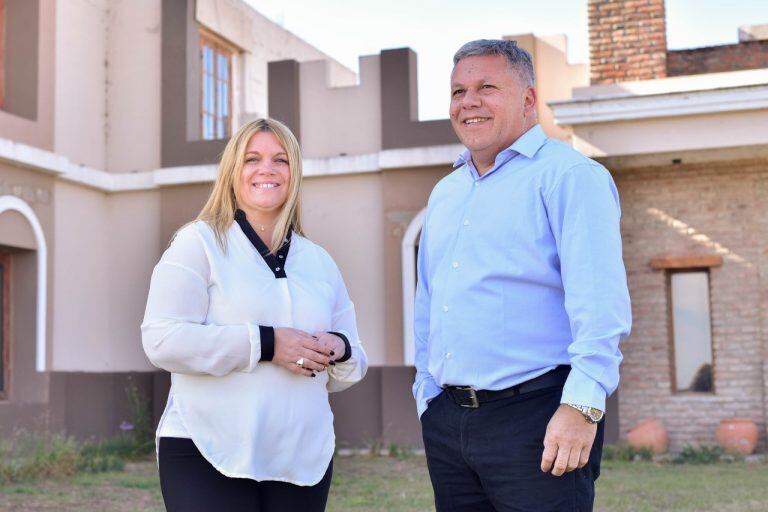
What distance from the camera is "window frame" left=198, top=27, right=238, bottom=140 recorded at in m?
13.4

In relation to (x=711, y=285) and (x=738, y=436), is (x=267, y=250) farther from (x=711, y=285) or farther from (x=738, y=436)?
(x=711, y=285)

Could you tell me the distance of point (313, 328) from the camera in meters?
3.07

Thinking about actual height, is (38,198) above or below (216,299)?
above

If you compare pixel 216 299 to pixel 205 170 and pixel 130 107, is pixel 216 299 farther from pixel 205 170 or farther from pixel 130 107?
Result: pixel 130 107

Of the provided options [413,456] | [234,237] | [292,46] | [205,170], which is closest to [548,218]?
[234,237]

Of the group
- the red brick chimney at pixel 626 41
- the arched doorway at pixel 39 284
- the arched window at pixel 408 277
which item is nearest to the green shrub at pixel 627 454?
the arched window at pixel 408 277

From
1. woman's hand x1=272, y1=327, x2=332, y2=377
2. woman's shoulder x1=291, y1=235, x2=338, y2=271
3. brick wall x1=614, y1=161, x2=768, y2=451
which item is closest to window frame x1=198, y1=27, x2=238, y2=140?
brick wall x1=614, y1=161, x2=768, y2=451

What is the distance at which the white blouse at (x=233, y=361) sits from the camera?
283 centimetres

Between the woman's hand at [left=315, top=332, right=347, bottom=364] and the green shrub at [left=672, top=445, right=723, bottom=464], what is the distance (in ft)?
28.8

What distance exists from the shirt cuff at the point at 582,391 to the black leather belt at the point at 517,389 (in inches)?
5.7

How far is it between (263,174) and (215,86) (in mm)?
11186

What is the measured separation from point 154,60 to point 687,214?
676cm

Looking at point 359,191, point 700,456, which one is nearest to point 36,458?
point 359,191

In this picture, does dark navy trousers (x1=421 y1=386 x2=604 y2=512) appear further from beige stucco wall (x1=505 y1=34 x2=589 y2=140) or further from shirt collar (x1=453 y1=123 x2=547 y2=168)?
beige stucco wall (x1=505 y1=34 x2=589 y2=140)
